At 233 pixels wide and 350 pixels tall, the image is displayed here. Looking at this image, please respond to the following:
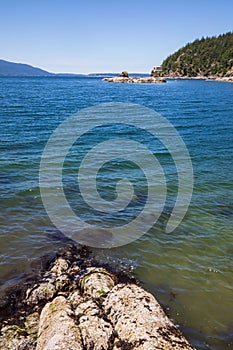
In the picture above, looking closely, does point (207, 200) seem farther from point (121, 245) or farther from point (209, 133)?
point (209, 133)

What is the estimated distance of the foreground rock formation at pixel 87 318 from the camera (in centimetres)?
667

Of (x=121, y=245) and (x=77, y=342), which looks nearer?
(x=77, y=342)

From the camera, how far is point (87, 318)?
727 centimetres

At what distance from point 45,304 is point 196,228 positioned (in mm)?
8424

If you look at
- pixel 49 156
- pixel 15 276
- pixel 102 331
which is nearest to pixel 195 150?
pixel 49 156

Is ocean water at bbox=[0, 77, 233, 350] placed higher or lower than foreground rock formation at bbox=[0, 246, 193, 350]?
lower

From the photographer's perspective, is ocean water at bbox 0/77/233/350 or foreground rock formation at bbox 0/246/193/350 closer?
foreground rock formation at bbox 0/246/193/350

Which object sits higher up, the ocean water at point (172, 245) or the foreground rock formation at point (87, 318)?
the foreground rock formation at point (87, 318)

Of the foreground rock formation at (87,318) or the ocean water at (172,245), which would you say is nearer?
the foreground rock formation at (87,318)

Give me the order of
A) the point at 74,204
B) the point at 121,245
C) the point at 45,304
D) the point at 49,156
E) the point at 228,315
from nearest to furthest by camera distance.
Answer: the point at 45,304
the point at 228,315
the point at 121,245
the point at 74,204
the point at 49,156

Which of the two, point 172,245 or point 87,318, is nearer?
point 87,318

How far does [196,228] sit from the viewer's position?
1464 centimetres

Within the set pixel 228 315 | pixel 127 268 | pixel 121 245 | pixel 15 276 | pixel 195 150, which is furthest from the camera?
pixel 195 150

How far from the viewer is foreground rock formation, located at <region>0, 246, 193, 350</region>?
667 centimetres
